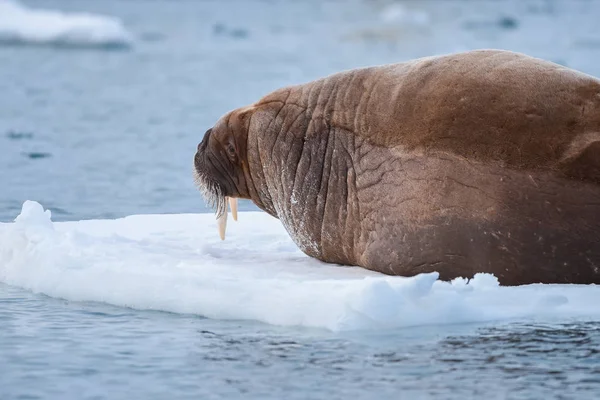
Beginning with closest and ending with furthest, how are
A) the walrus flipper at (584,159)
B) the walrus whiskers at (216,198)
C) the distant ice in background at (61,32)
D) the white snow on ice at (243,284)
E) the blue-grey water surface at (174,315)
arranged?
the blue-grey water surface at (174,315) → the white snow on ice at (243,284) → the walrus flipper at (584,159) → the walrus whiskers at (216,198) → the distant ice in background at (61,32)

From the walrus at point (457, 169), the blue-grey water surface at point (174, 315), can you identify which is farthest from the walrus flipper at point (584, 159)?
the blue-grey water surface at point (174, 315)

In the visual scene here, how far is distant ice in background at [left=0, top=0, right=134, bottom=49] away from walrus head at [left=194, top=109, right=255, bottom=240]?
21618mm

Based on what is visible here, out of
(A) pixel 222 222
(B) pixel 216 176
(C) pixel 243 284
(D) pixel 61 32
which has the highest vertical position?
(D) pixel 61 32

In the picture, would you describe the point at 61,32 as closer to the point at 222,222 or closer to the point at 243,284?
the point at 222,222

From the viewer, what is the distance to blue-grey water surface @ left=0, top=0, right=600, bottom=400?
5164 millimetres

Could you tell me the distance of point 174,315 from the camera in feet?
20.9

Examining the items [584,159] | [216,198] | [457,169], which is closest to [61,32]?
[216,198]

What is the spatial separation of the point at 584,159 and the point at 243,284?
178cm

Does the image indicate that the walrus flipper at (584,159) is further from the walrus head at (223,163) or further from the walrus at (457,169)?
the walrus head at (223,163)

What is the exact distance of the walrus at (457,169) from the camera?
6.44 m

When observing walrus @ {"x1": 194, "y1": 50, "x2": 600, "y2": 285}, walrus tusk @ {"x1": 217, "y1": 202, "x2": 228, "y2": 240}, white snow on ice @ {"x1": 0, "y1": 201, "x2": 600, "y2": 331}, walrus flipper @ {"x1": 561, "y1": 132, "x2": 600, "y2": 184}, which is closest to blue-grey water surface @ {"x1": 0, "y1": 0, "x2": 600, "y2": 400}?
white snow on ice @ {"x1": 0, "y1": 201, "x2": 600, "y2": 331}

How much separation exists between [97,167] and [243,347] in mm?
7439

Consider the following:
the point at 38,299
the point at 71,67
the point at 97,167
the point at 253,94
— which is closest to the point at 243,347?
the point at 38,299

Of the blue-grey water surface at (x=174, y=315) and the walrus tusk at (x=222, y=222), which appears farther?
the walrus tusk at (x=222, y=222)
